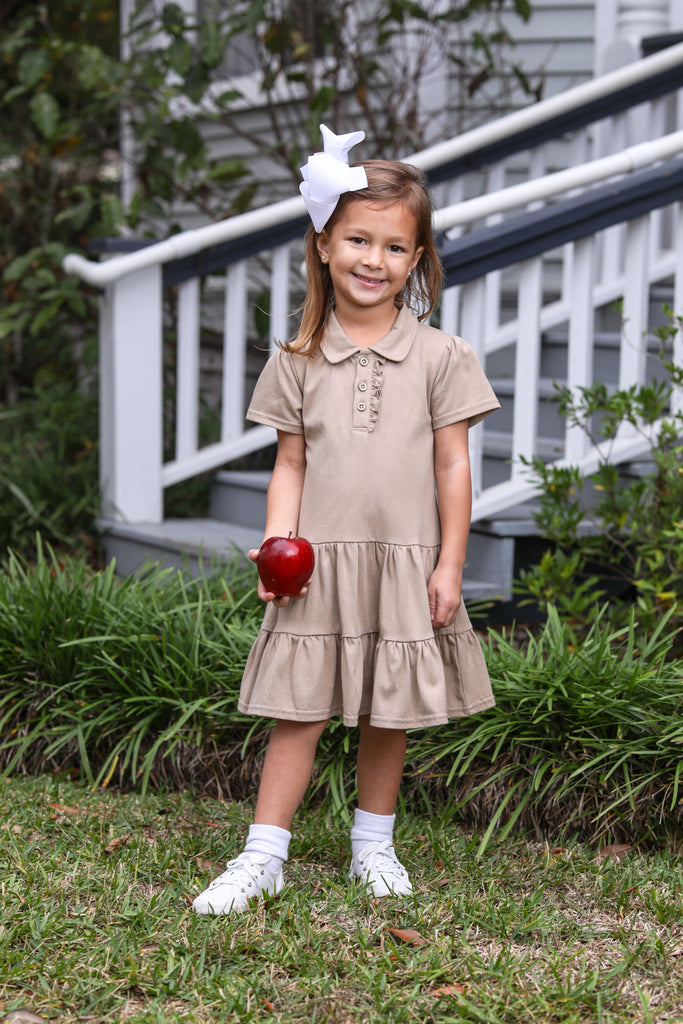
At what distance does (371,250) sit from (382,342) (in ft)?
0.61

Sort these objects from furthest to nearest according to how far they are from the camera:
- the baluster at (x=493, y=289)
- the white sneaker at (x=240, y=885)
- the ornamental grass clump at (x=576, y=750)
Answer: the baluster at (x=493, y=289), the ornamental grass clump at (x=576, y=750), the white sneaker at (x=240, y=885)

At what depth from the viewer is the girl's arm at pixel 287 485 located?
2.35 meters

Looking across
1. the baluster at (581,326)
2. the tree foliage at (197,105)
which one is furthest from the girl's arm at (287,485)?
the tree foliage at (197,105)

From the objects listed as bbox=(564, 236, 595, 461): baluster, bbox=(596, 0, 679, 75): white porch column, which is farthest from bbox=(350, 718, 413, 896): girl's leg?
bbox=(596, 0, 679, 75): white porch column

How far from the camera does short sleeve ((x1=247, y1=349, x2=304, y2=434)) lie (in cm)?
235

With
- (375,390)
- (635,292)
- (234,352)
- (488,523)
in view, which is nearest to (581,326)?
(635,292)

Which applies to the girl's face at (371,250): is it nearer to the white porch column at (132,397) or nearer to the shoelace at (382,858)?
the shoelace at (382,858)

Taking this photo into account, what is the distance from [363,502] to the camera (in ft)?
7.43

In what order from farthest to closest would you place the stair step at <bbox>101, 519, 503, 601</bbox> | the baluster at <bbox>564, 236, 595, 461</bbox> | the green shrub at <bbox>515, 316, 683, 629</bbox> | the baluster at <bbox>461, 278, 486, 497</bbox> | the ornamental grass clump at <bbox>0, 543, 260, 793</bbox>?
the stair step at <bbox>101, 519, 503, 601</bbox> < the baluster at <bbox>564, 236, 595, 461</bbox> < the baluster at <bbox>461, 278, 486, 497</bbox> < the green shrub at <bbox>515, 316, 683, 629</bbox> < the ornamental grass clump at <bbox>0, 543, 260, 793</bbox>

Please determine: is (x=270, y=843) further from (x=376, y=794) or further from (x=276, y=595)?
(x=276, y=595)

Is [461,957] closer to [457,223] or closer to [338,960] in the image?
[338,960]

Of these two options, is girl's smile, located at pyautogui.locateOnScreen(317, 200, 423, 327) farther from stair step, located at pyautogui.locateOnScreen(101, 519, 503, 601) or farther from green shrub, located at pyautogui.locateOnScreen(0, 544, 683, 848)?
stair step, located at pyautogui.locateOnScreen(101, 519, 503, 601)

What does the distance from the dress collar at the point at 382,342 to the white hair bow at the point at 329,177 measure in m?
0.22

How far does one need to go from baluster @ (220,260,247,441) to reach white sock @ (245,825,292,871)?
2.48 metres
